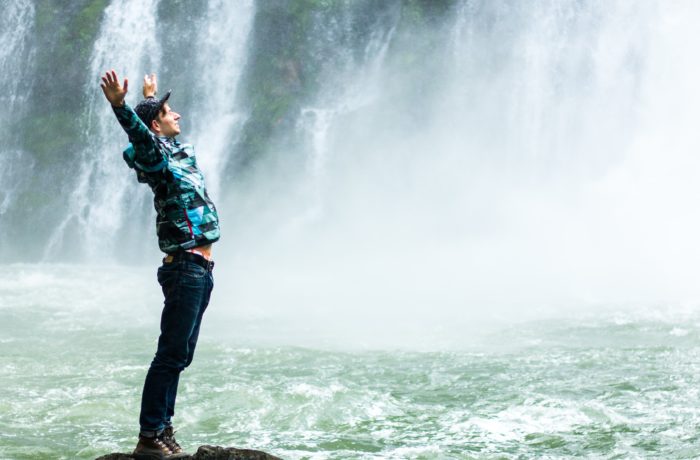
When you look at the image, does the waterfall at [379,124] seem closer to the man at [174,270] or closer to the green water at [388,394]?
the green water at [388,394]

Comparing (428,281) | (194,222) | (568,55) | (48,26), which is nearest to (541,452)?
(194,222)

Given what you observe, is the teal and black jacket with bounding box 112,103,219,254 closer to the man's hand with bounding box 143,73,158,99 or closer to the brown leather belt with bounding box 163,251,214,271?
the brown leather belt with bounding box 163,251,214,271

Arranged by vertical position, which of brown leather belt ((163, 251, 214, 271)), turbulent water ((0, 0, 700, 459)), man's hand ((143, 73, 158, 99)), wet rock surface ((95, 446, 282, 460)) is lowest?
wet rock surface ((95, 446, 282, 460))

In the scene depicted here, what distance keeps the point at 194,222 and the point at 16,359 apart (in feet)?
22.5

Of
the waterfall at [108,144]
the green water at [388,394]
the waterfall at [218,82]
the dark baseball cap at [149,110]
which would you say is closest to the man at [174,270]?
the dark baseball cap at [149,110]

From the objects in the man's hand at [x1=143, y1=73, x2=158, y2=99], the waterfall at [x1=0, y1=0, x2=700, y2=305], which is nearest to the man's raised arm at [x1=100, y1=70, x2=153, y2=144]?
the man's hand at [x1=143, y1=73, x2=158, y2=99]

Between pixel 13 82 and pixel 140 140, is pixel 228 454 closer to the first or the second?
pixel 140 140

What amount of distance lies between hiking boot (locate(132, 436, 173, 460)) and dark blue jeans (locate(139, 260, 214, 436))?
4 centimetres

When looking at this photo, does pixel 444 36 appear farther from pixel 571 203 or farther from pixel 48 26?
pixel 48 26

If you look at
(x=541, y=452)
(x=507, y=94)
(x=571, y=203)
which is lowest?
(x=541, y=452)

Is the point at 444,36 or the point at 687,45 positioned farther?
the point at 444,36

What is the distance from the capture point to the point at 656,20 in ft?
81.8

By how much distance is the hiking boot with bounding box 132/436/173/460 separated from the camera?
478cm

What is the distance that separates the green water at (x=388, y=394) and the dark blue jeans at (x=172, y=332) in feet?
4.49
